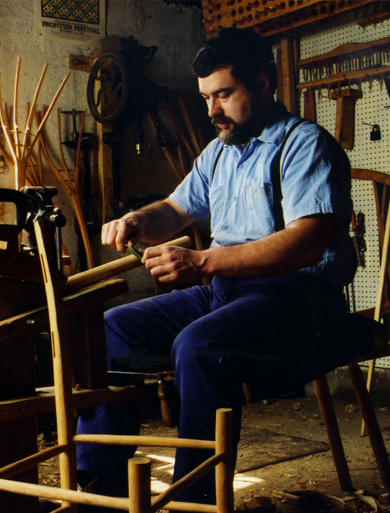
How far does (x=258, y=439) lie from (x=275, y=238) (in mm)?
1452

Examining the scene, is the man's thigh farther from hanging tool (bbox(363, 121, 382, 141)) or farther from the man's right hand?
hanging tool (bbox(363, 121, 382, 141))

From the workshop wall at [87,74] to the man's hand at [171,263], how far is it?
1.70 metres

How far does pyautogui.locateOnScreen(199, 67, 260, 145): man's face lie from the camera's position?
178 centimetres

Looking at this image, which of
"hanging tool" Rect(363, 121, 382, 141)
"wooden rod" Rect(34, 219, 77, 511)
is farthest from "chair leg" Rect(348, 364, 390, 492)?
"hanging tool" Rect(363, 121, 382, 141)

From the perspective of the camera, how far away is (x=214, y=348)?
1398 mm

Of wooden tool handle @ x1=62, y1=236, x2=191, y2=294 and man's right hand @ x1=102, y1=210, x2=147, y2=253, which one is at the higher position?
man's right hand @ x1=102, y1=210, x2=147, y2=253

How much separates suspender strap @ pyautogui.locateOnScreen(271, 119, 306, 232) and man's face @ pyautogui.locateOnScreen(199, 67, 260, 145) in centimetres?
14

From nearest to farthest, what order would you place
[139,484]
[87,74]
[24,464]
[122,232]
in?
1. [139,484]
2. [24,464]
3. [122,232]
4. [87,74]

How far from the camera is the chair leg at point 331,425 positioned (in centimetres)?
188

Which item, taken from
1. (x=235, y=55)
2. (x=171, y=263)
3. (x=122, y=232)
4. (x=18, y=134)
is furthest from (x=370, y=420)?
(x=18, y=134)

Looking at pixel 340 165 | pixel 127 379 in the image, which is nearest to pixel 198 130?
pixel 340 165

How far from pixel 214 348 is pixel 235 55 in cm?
93

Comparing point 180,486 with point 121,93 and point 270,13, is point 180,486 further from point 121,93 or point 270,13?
point 270,13

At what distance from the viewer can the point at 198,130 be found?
11.3 ft
